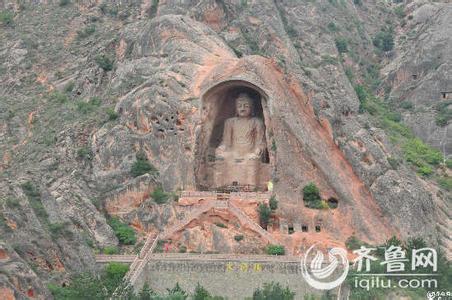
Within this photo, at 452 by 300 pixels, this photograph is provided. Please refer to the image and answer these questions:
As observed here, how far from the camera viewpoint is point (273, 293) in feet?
201

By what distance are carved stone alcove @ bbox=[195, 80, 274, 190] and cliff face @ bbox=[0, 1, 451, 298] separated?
63 centimetres

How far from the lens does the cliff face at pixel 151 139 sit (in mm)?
64875

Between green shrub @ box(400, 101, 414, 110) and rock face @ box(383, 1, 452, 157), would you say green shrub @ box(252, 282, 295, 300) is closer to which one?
rock face @ box(383, 1, 452, 157)

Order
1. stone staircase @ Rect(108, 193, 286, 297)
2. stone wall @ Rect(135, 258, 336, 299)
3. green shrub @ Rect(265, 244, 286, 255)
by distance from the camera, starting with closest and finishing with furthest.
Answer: stone wall @ Rect(135, 258, 336, 299)
stone staircase @ Rect(108, 193, 286, 297)
green shrub @ Rect(265, 244, 286, 255)

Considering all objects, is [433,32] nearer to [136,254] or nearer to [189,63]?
[189,63]

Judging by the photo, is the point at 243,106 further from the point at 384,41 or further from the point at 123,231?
the point at 384,41

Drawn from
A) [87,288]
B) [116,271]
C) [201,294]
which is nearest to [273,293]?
[201,294]

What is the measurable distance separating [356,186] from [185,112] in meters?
10.3

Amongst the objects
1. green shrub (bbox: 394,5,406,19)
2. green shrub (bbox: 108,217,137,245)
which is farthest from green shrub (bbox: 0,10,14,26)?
green shrub (bbox: 394,5,406,19)

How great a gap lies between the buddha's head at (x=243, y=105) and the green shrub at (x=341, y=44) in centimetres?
2638

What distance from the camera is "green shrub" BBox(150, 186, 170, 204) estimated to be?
69.4 metres

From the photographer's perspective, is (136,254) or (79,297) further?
(136,254)

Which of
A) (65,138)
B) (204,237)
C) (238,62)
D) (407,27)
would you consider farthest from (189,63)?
(407,27)

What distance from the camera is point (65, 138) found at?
73.9 m
